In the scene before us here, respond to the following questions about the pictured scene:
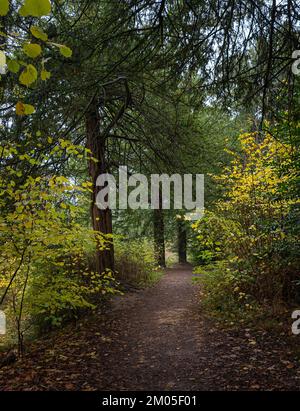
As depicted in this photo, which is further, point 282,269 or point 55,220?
point 282,269

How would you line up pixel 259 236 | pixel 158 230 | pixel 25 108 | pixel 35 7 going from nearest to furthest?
pixel 35 7, pixel 25 108, pixel 259 236, pixel 158 230

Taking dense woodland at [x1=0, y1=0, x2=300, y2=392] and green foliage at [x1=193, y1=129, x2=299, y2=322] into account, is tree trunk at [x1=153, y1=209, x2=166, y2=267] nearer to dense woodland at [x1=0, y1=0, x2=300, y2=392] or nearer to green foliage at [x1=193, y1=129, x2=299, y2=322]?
dense woodland at [x1=0, y1=0, x2=300, y2=392]

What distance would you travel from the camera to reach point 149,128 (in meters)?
7.68

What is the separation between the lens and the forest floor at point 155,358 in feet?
13.7

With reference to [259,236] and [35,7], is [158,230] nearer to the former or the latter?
[259,236]

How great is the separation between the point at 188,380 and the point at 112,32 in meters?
4.49

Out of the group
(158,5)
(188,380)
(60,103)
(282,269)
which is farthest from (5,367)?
(158,5)

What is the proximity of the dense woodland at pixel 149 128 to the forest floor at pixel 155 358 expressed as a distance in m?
0.56

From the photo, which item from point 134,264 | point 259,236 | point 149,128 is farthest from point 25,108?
point 134,264

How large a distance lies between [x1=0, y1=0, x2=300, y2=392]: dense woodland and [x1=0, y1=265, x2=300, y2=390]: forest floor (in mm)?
559

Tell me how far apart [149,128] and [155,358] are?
4.84 m

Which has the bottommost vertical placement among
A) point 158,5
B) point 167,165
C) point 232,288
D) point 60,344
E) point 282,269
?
point 60,344

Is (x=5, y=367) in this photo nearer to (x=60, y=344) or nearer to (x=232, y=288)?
(x=60, y=344)

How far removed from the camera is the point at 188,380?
425 centimetres
